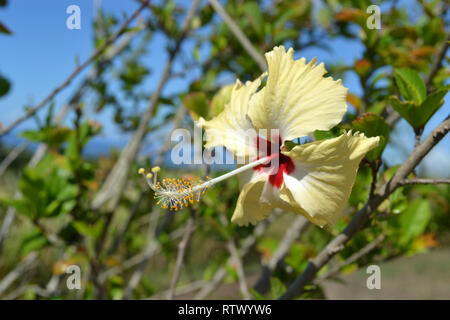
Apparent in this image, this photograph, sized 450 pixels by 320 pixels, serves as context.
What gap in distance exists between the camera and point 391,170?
0.94 m

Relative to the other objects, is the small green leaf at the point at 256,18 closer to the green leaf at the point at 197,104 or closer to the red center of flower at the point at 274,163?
the green leaf at the point at 197,104

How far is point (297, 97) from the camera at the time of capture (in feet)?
2.16

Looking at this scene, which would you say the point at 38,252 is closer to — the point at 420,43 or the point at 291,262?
the point at 291,262

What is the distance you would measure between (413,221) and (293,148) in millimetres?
893

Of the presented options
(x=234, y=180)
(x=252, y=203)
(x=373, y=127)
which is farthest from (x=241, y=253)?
(x=373, y=127)

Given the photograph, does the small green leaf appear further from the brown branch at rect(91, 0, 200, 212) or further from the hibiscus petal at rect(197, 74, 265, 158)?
the hibiscus petal at rect(197, 74, 265, 158)

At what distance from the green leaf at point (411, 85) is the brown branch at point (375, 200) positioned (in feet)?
0.36

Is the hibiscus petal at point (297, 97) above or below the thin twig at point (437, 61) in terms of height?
below

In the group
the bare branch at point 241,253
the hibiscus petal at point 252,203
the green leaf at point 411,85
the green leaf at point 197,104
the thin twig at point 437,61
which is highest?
the thin twig at point 437,61

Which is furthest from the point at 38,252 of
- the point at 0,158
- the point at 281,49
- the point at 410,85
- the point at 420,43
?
the point at 0,158

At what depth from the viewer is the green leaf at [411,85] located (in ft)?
2.47

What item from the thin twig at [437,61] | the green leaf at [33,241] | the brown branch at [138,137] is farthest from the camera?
the brown branch at [138,137]

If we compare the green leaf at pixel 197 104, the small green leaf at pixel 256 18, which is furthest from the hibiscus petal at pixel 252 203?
the small green leaf at pixel 256 18
